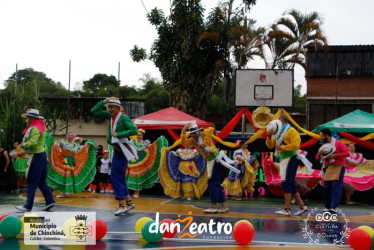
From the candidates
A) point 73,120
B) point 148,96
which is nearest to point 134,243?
point 73,120

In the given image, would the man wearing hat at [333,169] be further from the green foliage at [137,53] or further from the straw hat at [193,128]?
the green foliage at [137,53]

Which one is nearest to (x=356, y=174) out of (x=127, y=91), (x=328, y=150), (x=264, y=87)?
(x=264, y=87)

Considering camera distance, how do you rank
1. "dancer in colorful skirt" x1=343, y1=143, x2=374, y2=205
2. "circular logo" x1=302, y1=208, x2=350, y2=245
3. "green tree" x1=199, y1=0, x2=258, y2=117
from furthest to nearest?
"green tree" x1=199, y1=0, x2=258, y2=117
"dancer in colorful skirt" x1=343, y1=143, x2=374, y2=205
"circular logo" x1=302, y1=208, x2=350, y2=245

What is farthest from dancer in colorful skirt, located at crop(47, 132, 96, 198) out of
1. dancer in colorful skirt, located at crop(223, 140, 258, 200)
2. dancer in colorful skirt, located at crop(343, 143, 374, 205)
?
dancer in colorful skirt, located at crop(343, 143, 374, 205)

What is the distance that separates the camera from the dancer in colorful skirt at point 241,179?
14.1 meters

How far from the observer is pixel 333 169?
973 centimetres

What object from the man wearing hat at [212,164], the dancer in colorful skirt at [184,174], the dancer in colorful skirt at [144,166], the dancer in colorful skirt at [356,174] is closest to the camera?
the man wearing hat at [212,164]

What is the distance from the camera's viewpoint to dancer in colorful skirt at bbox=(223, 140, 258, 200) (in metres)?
14.1

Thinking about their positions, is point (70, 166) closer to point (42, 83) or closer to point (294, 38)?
point (294, 38)

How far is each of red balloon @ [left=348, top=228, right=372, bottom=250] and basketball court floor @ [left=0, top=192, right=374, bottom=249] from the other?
0.46 meters

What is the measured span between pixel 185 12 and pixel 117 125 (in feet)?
53.7

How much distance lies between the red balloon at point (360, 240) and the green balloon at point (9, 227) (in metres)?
4.33

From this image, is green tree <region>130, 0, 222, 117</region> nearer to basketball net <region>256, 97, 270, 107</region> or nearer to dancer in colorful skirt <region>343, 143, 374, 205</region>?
basketball net <region>256, 97, 270, 107</region>

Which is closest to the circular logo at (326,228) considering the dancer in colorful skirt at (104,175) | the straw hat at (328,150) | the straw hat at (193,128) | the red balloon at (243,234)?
the red balloon at (243,234)
